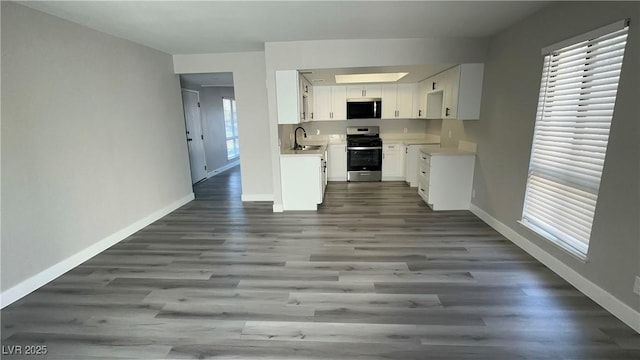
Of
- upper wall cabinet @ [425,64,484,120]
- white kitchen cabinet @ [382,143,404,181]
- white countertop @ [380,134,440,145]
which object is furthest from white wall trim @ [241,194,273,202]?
upper wall cabinet @ [425,64,484,120]

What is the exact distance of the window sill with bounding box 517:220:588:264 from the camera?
7.84 ft

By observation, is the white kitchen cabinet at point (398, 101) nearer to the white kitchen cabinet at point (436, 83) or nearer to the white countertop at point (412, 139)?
the white countertop at point (412, 139)

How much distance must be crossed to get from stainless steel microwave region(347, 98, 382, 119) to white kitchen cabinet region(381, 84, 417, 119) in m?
0.15

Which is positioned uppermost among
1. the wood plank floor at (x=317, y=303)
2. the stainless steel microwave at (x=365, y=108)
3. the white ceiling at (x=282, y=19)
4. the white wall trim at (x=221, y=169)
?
the white ceiling at (x=282, y=19)

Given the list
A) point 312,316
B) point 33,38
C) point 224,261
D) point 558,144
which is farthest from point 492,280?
point 33,38

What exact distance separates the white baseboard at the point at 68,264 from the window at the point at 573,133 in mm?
4630

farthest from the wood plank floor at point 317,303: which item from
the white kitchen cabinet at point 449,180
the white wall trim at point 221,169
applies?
the white wall trim at point 221,169

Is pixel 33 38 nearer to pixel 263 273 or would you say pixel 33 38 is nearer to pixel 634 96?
pixel 263 273

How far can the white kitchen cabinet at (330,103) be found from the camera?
6438mm

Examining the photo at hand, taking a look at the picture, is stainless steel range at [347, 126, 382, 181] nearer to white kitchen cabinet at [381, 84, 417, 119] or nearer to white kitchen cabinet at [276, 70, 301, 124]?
white kitchen cabinet at [381, 84, 417, 119]

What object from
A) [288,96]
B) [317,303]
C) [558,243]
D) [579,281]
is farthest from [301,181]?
[579,281]

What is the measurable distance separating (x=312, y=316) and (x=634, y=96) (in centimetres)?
267

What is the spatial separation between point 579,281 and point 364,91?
498 centimetres

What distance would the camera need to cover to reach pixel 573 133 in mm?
2496
